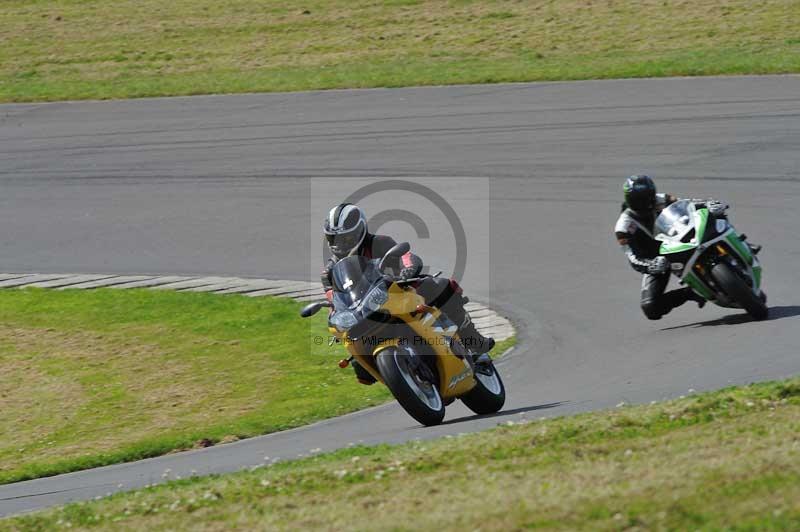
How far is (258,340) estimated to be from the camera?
50.0 ft

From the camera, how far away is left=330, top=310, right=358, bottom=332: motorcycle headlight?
991cm

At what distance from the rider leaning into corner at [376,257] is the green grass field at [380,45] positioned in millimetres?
16425

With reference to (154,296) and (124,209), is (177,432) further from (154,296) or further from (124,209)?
(124,209)

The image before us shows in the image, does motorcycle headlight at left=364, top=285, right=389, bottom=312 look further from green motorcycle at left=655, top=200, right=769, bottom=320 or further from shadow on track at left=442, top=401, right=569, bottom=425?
green motorcycle at left=655, top=200, right=769, bottom=320

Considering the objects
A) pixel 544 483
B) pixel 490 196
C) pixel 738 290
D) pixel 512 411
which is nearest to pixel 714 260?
pixel 738 290

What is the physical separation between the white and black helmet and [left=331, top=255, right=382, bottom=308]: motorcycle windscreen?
0.24 m

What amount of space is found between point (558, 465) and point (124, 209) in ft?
50.6

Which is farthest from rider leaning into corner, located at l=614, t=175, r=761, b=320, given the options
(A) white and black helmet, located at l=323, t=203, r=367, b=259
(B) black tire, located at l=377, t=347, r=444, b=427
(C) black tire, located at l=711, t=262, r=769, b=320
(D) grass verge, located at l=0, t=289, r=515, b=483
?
(A) white and black helmet, located at l=323, t=203, r=367, b=259

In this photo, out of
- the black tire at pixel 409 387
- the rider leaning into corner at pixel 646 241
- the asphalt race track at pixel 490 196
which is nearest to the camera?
the black tire at pixel 409 387

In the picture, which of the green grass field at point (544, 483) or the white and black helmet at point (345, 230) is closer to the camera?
the green grass field at point (544, 483)

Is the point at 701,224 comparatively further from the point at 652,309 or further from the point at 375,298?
the point at 375,298

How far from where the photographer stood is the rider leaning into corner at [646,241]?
13633mm

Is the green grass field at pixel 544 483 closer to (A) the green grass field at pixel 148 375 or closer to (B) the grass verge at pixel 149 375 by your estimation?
(B) the grass verge at pixel 149 375

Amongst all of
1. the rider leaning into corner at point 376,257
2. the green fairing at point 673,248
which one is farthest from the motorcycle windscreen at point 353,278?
the green fairing at point 673,248
